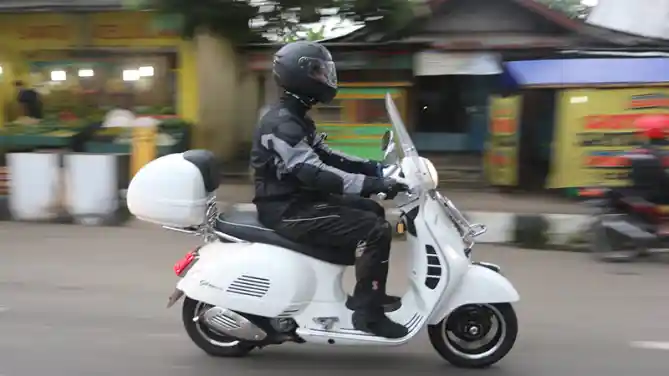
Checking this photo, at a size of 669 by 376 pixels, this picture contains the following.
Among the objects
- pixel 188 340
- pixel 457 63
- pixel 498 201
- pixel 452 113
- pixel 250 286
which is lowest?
pixel 498 201

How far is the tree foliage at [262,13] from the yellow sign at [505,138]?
2.13 metres

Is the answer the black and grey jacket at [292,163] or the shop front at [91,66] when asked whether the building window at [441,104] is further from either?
the black and grey jacket at [292,163]

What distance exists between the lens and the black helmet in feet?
13.8

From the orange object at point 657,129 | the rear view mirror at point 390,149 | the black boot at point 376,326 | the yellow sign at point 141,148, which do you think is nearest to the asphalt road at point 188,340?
the black boot at point 376,326

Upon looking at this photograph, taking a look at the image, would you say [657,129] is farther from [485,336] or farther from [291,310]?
[291,310]

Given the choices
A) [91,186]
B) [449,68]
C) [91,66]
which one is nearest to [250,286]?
[91,186]

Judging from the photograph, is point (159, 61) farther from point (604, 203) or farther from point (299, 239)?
point (299, 239)

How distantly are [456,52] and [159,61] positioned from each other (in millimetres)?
5794

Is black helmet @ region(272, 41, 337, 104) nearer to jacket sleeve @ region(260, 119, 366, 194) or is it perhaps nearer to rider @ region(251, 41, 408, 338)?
rider @ region(251, 41, 408, 338)

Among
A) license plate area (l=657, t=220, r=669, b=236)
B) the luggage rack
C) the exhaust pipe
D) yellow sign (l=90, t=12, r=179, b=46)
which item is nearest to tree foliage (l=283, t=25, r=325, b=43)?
yellow sign (l=90, t=12, r=179, b=46)

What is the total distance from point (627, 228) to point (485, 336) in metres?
3.87

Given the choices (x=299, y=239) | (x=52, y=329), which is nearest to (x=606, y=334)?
(x=299, y=239)

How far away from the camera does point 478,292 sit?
4281 millimetres

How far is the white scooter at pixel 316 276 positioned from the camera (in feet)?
14.0
